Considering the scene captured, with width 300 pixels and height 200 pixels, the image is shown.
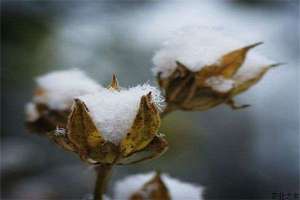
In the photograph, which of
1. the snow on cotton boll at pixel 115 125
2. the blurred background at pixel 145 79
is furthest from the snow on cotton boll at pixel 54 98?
the blurred background at pixel 145 79

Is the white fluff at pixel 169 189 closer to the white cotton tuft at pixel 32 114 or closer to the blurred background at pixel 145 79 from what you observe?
the white cotton tuft at pixel 32 114

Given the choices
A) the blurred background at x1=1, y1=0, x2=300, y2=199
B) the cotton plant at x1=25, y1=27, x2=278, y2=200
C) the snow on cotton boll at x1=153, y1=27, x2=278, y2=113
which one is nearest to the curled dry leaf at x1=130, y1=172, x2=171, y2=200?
the cotton plant at x1=25, y1=27, x2=278, y2=200

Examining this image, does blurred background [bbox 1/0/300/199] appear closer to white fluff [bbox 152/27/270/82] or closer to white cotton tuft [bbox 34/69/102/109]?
white cotton tuft [bbox 34/69/102/109]

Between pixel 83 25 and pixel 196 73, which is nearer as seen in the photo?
pixel 196 73

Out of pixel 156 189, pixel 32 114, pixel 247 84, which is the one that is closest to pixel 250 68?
pixel 247 84

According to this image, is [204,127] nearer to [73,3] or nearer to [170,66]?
[73,3]

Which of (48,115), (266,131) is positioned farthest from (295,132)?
(48,115)

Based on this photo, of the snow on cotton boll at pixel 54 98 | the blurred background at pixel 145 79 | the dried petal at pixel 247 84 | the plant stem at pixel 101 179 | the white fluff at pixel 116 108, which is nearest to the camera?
the white fluff at pixel 116 108
